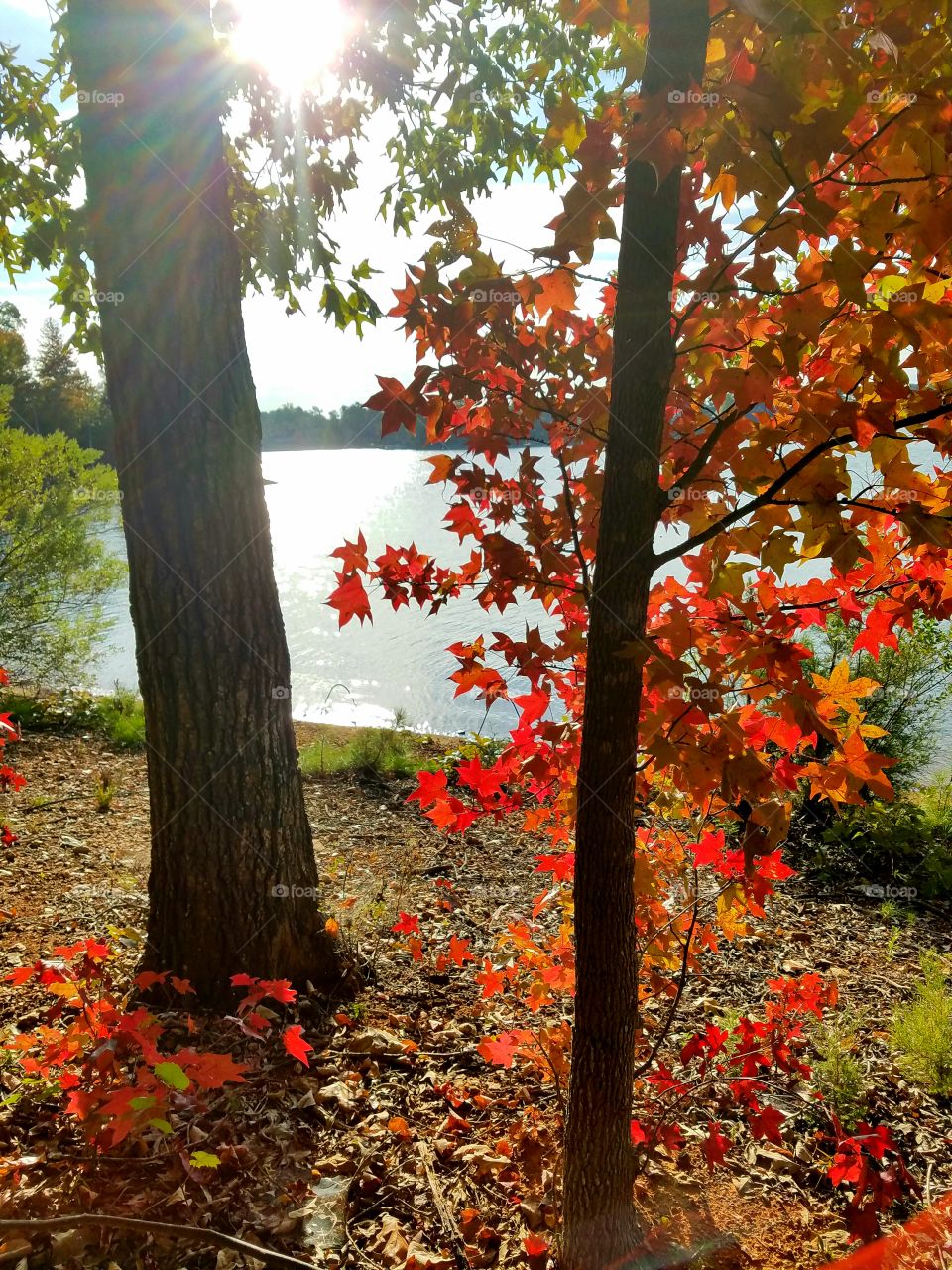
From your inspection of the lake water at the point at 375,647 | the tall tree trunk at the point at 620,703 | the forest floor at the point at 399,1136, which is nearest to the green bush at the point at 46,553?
the lake water at the point at 375,647

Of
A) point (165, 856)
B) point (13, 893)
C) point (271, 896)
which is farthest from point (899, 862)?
point (13, 893)

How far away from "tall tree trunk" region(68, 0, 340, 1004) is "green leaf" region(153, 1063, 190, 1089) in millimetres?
990

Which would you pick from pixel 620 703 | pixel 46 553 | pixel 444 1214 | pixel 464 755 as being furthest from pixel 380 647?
pixel 620 703

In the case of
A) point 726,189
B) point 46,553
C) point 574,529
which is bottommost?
point 46,553

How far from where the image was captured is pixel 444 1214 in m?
1.87

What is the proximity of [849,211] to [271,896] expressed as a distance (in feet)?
8.00

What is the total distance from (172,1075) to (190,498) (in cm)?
155

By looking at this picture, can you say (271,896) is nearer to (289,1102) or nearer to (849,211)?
(289,1102)

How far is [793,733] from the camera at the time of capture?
1.70m

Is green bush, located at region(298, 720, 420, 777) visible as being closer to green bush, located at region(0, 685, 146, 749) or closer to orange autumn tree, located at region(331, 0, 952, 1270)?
green bush, located at region(0, 685, 146, 749)

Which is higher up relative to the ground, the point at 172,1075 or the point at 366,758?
the point at 172,1075

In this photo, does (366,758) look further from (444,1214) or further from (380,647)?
(380,647)

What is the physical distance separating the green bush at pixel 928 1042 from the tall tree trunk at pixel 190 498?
7.24 feet

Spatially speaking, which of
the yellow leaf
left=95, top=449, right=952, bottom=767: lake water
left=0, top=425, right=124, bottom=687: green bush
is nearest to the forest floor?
left=95, top=449, right=952, bottom=767: lake water
